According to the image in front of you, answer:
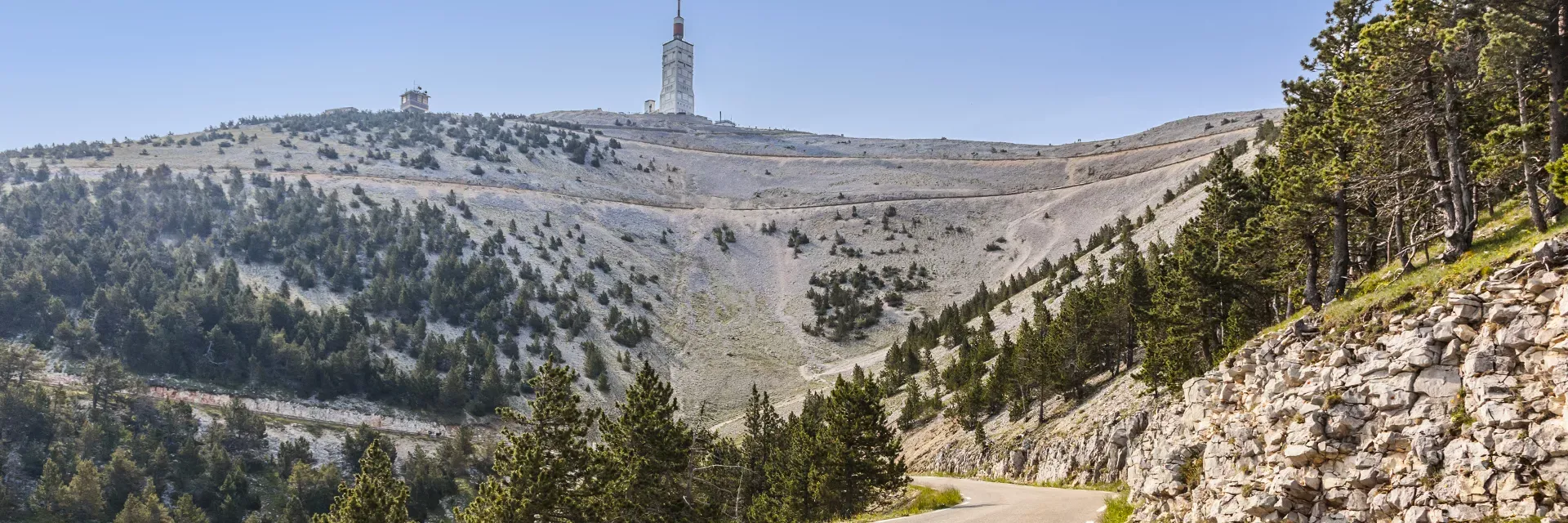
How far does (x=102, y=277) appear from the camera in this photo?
2894 inches

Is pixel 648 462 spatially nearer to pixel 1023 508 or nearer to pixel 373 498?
pixel 373 498

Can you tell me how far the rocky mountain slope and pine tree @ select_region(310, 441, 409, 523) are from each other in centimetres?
5112

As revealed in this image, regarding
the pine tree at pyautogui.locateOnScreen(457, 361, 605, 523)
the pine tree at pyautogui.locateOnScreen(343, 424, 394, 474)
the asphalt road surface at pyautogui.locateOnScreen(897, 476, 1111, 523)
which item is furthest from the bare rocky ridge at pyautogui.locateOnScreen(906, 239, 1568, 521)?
the pine tree at pyautogui.locateOnScreen(343, 424, 394, 474)

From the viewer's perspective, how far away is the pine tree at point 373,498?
91.4ft

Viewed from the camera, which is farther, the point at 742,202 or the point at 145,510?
the point at 742,202

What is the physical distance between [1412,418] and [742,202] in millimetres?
138137

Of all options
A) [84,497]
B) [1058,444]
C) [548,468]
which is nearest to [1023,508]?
[548,468]

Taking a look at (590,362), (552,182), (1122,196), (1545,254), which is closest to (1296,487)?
(1545,254)

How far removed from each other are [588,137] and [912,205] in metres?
69.2

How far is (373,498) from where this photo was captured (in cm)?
2820

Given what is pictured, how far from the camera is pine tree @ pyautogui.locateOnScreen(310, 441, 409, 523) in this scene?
91.4 ft

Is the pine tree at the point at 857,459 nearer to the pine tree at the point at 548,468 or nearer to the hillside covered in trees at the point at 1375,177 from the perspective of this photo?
the pine tree at the point at 548,468

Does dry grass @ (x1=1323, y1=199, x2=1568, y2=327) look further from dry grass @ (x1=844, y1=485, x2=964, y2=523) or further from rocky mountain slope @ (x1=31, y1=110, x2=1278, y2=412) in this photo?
rocky mountain slope @ (x1=31, y1=110, x2=1278, y2=412)

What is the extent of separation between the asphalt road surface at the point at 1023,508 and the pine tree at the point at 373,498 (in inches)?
679
